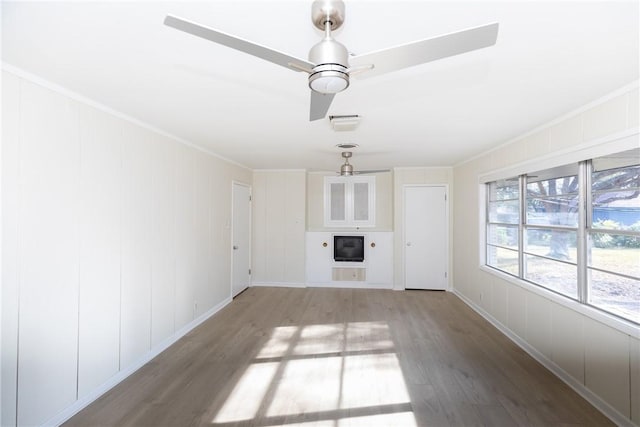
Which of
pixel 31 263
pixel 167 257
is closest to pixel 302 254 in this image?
pixel 167 257

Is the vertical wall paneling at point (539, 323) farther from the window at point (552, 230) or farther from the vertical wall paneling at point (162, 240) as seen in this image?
the vertical wall paneling at point (162, 240)

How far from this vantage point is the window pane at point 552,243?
2.78m

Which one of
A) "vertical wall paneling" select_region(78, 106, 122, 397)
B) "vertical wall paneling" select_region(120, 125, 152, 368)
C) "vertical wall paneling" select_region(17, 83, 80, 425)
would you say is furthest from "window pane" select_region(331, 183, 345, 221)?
"vertical wall paneling" select_region(17, 83, 80, 425)

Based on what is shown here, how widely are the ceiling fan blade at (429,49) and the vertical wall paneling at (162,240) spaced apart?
9.09 ft

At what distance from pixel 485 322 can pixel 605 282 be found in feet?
6.31

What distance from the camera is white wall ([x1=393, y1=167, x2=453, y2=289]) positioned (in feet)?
18.7

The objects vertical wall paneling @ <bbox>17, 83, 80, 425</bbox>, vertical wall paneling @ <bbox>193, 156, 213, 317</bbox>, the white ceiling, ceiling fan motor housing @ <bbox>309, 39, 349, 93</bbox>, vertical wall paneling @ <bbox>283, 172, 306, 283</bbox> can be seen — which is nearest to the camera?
ceiling fan motor housing @ <bbox>309, 39, 349, 93</bbox>

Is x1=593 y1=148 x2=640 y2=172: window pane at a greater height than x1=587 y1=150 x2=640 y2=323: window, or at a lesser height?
greater

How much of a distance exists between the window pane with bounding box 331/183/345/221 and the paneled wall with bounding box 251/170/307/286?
0.67 m

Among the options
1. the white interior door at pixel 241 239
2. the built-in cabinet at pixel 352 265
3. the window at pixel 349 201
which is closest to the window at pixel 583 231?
the built-in cabinet at pixel 352 265

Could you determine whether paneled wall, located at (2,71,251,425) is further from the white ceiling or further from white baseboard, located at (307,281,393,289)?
white baseboard, located at (307,281,393,289)

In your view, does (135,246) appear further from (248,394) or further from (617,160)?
(617,160)

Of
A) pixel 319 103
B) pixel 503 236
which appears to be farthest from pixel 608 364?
pixel 319 103

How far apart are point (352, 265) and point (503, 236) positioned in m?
2.85
